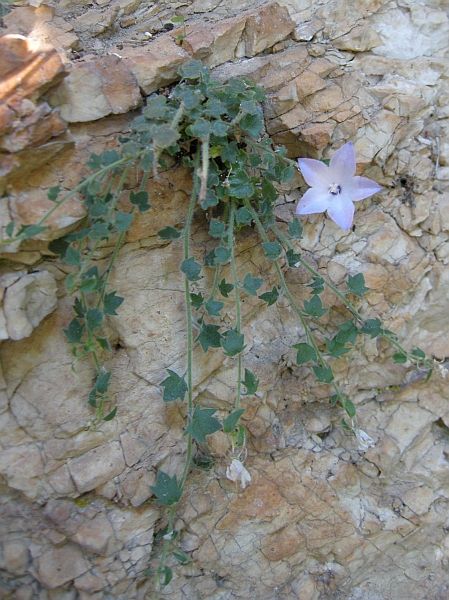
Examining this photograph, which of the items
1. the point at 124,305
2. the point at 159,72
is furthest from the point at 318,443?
the point at 159,72

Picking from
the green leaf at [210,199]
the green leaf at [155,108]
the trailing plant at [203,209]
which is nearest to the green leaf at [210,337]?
the trailing plant at [203,209]

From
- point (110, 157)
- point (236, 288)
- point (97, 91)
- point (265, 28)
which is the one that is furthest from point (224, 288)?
point (265, 28)

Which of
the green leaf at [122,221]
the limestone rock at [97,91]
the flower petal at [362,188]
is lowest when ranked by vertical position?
the flower petal at [362,188]

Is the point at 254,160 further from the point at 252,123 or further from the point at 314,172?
the point at 314,172

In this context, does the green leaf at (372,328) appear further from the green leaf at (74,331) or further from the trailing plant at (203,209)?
the green leaf at (74,331)

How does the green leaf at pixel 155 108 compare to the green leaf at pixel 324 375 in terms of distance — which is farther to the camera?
the green leaf at pixel 324 375

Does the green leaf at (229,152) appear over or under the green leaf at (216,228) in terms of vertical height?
over
